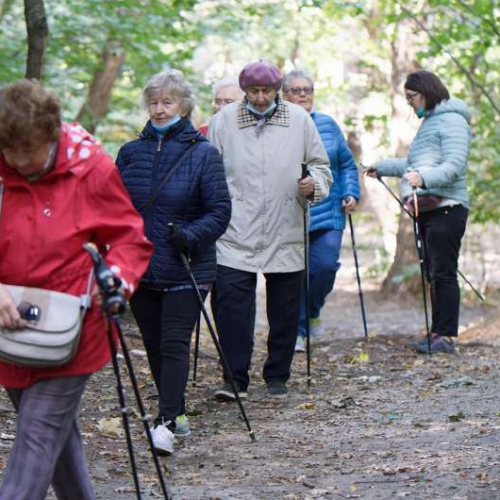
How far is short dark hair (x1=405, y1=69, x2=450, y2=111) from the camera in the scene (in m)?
8.80

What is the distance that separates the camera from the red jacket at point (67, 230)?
3.68 metres

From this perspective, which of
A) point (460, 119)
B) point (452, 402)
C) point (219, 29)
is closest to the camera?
point (452, 402)

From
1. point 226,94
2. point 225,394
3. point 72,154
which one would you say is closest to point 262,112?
point 226,94

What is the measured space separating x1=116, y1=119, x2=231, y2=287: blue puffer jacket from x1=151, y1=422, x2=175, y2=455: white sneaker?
773 millimetres

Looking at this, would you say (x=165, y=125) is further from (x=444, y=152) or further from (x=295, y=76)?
(x=444, y=152)

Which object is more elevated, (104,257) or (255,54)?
(104,257)

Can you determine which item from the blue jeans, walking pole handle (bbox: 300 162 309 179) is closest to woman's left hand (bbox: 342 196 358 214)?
the blue jeans

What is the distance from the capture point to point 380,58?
692 inches

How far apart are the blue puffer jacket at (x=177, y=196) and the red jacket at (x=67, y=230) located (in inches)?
82.5

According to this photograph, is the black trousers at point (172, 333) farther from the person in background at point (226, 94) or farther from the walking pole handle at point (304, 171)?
the person in background at point (226, 94)

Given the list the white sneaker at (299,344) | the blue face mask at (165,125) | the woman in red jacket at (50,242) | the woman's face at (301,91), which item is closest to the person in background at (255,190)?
the blue face mask at (165,125)

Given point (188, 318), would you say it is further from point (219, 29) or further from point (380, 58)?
point (380, 58)

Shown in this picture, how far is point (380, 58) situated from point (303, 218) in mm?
10601

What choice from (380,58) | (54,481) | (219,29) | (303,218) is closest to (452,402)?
(303,218)
